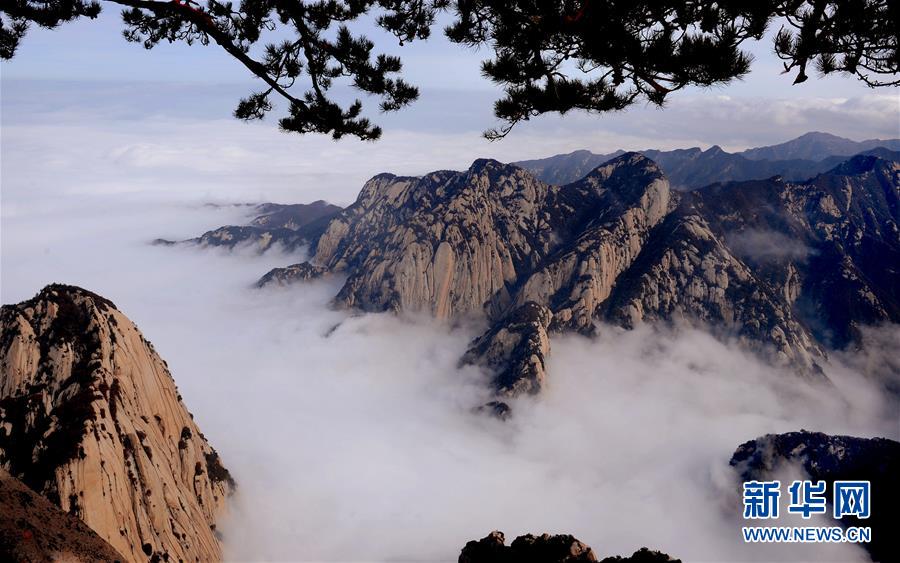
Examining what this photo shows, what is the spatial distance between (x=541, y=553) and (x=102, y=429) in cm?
5124

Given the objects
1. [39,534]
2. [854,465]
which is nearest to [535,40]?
[39,534]

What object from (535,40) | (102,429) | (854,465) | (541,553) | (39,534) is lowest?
(854,465)

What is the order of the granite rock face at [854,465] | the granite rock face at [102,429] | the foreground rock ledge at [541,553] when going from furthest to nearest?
the granite rock face at [854,465]
the granite rock face at [102,429]
the foreground rock ledge at [541,553]

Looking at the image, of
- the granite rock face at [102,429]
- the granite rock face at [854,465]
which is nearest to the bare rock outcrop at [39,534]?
the granite rock face at [102,429]

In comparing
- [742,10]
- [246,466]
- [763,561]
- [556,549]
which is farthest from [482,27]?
[763,561]

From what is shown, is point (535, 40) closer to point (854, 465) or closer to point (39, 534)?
point (39, 534)

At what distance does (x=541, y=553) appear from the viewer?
2052 cm

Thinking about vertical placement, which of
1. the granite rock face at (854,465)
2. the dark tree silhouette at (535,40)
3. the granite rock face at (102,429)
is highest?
the dark tree silhouette at (535,40)

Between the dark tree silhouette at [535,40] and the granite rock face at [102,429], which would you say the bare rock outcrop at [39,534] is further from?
the granite rock face at [102,429]

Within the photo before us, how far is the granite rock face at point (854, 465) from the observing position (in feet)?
390

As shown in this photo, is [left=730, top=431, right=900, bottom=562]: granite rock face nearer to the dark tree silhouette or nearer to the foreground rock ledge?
the foreground rock ledge

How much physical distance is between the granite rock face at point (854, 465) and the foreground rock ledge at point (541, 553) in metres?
127

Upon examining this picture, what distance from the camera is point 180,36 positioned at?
16312mm

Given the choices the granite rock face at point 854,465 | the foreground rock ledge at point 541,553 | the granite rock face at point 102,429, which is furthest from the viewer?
the granite rock face at point 854,465
